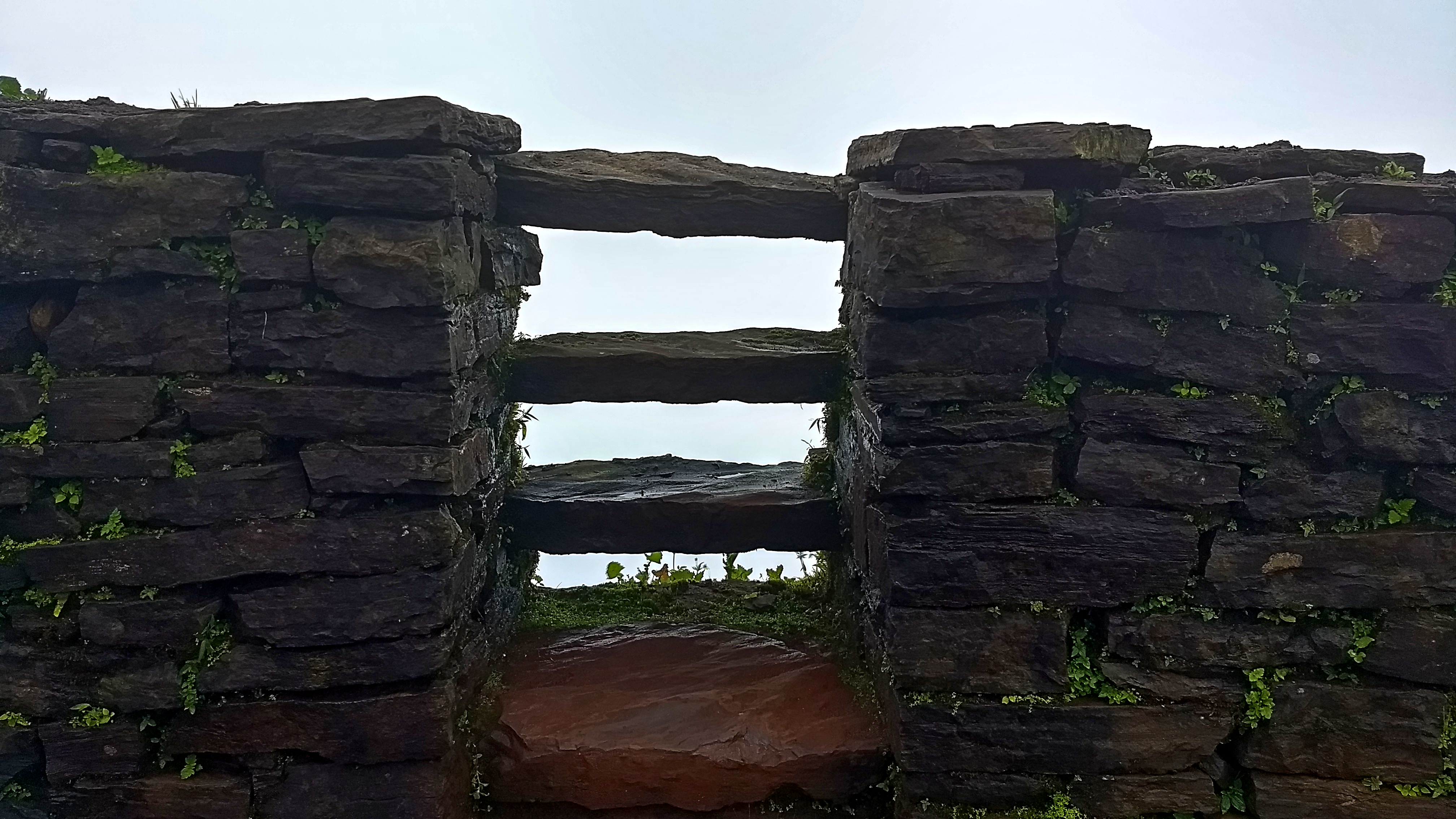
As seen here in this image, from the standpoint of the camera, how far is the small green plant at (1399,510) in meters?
3.21

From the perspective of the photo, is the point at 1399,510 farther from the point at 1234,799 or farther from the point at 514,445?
the point at 514,445

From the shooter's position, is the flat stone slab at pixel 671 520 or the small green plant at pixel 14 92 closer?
the small green plant at pixel 14 92

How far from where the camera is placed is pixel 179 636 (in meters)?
3.15

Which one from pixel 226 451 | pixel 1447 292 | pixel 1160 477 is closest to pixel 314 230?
pixel 226 451

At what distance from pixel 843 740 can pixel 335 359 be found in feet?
8.28

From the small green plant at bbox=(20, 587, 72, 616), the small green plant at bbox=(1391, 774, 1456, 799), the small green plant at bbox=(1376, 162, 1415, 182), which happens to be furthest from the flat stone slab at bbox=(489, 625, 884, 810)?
the small green plant at bbox=(1376, 162, 1415, 182)

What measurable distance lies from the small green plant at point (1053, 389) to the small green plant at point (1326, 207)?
3.42ft

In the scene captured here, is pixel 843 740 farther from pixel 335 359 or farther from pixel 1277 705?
pixel 335 359

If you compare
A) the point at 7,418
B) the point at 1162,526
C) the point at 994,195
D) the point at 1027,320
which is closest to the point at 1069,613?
the point at 1162,526

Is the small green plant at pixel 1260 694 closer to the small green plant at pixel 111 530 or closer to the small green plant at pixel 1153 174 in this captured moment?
the small green plant at pixel 1153 174

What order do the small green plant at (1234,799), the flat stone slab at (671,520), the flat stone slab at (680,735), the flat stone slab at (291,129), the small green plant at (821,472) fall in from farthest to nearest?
the small green plant at (821,472)
the flat stone slab at (671,520)
the flat stone slab at (680,735)
the small green plant at (1234,799)
the flat stone slab at (291,129)

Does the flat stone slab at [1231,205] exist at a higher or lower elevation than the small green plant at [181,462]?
higher

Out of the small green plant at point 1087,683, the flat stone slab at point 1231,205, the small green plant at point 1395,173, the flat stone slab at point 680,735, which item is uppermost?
the small green plant at point 1395,173

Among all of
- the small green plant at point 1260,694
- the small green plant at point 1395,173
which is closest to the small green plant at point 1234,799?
the small green plant at point 1260,694
